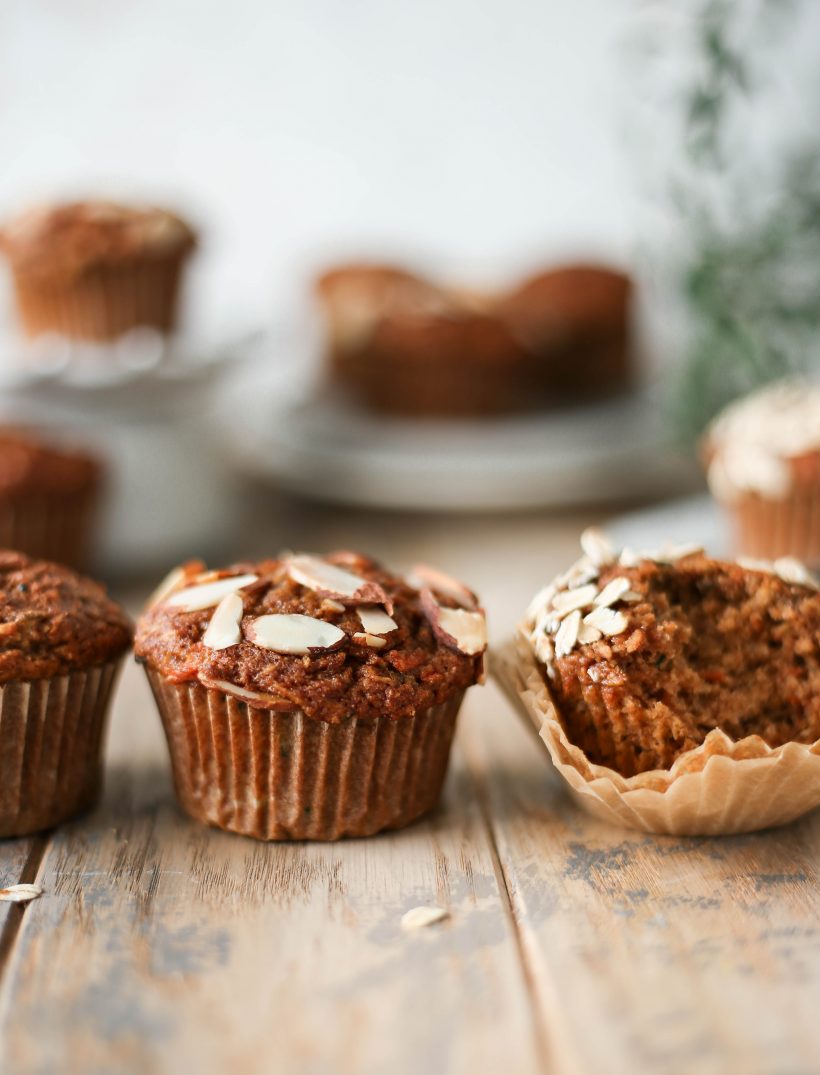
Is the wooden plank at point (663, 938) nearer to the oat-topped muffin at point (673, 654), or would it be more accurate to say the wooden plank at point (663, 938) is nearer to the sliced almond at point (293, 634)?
the oat-topped muffin at point (673, 654)

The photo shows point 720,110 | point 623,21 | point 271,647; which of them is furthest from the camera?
point 623,21

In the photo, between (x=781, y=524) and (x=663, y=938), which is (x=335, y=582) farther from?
(x=781, y=524)

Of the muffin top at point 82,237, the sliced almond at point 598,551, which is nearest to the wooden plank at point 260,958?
the sliced almond at point 598,551

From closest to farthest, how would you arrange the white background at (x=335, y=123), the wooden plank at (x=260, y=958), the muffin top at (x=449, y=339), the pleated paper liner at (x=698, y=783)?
1. the wooden plank at (x=260, y=958)
2. the pleated paper liner at (x=698, y=783)
3. the muffin top at (x=449, y=339)
4. the white background at (x=335, y=123)

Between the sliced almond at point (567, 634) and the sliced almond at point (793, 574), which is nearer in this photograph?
the sliced almond at point (567, 634)

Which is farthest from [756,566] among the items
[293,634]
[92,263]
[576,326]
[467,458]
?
[576,326]

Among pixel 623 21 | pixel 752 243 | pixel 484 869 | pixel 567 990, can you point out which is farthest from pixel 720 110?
pixel 567 990

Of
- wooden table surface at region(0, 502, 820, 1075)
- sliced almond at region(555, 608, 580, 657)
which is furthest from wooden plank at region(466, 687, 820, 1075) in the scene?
sliced almond at region(555, 608, 580, 657)

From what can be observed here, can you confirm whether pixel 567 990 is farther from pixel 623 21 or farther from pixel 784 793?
pixel 623 21

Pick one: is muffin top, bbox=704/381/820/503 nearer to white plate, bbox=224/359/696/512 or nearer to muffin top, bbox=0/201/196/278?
white plate, bbox=224/359/696/512
